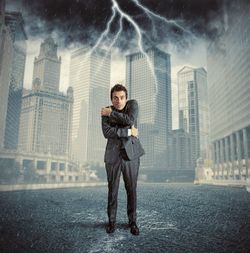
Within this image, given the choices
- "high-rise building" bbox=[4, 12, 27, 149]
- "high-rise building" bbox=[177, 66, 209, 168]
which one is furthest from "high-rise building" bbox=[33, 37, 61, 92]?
"high-rise building" bbox=[177, 66, 209, 168]

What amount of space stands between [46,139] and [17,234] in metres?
103

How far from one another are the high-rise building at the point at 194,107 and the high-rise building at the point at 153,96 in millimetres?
17253

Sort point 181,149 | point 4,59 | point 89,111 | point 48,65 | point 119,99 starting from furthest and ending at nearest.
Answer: point 48,65 → point 181,149 → point 89,111 → point 4,59 → point 119,99

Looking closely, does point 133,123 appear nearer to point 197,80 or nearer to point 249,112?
point 249,112

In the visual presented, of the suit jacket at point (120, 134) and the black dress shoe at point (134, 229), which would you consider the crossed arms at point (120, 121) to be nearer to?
the suit jacket at point (120, 134)

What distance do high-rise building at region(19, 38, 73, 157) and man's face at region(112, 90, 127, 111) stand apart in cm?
9284

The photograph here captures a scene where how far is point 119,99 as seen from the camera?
3613 millimetres

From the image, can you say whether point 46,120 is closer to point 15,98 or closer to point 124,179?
point 15,98

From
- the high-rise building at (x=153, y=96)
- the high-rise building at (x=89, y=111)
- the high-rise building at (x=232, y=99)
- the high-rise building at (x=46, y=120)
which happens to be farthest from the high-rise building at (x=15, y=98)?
the high-rise building at (x=232, y=99)

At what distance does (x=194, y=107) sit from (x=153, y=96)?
1784 inches

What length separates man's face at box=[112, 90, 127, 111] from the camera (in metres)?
3.61

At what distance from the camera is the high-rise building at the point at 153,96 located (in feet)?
226

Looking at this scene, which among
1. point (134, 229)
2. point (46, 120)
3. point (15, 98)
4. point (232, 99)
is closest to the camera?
point (134, 229)

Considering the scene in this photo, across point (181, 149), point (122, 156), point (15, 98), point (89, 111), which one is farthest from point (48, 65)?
point (122, 156)
